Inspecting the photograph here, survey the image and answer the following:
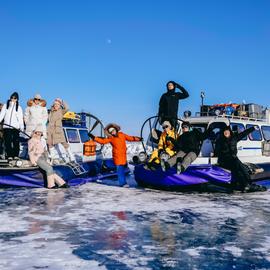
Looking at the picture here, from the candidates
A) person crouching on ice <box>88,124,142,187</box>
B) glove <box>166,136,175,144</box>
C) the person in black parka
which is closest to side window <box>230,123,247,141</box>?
the person in black parka

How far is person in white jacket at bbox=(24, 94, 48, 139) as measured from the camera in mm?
9930

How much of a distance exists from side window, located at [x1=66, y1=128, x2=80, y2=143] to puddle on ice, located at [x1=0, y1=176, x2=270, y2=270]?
503 cm

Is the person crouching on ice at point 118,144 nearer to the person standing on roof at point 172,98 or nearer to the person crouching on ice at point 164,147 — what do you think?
the person crouching on ice at point 164,147

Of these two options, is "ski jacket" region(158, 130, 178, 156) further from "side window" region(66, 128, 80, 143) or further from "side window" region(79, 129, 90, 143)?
"side window" region(79, 129, 90, 143)

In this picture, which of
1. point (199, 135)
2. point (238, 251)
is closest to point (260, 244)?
point (238, 251)

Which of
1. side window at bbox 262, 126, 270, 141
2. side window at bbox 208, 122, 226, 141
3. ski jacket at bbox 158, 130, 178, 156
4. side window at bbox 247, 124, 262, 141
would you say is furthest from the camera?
side window at bbox 262, 126, 270, 141

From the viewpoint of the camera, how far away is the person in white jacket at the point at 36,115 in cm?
993

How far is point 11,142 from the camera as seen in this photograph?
9695 millimetres

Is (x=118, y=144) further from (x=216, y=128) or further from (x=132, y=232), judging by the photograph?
(x=132, y=232)

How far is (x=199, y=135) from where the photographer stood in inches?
373

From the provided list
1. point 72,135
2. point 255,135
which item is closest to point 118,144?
point 72,135

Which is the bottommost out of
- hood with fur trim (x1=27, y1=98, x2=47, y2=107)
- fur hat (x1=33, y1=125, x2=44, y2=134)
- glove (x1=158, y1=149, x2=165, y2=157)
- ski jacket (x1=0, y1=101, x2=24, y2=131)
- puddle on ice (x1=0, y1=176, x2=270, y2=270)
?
puddle on ice (x1=0, y1=176, x2=270, y2=270)

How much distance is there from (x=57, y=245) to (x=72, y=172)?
19.1 ft

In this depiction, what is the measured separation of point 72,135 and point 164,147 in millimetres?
4653
